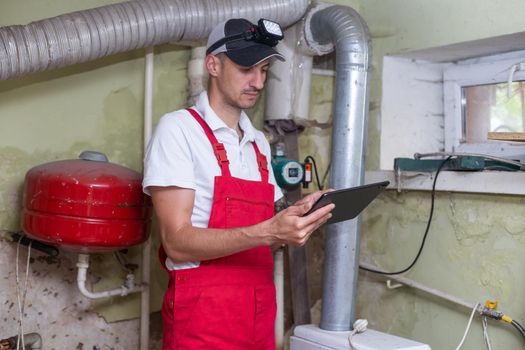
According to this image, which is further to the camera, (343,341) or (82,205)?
(343,341)

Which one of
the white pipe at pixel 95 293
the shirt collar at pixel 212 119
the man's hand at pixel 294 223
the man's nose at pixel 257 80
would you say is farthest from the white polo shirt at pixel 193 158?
the white pipe at pixel 95 293

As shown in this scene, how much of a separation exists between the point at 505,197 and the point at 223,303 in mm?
1018

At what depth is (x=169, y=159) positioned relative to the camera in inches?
65.6

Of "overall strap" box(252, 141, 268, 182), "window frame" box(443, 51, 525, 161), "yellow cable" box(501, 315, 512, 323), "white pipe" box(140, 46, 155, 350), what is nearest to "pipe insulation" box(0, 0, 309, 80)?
"white pipe" box(140, 46, 155, 350)

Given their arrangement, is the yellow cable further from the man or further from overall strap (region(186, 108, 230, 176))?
overall strap (region(186, 108, 230, 176))

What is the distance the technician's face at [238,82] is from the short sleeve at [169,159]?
18cm

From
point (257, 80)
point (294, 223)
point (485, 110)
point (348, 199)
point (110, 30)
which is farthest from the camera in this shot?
point (485, 110)

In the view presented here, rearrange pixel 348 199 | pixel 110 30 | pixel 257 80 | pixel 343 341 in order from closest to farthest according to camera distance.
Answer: pixel 348 199
pixel 257 80
pixel 110 30
pixel 343 341

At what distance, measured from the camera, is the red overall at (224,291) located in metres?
1.69

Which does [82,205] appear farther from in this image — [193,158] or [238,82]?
[238,82]

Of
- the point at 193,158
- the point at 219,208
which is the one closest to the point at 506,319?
the point at 219,208

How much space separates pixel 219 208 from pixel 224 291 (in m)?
0.23

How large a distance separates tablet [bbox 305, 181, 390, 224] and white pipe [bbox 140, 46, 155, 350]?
0.83 m

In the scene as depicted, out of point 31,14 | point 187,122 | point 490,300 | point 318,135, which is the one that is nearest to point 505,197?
point 490,300
